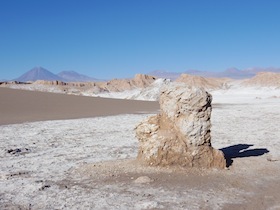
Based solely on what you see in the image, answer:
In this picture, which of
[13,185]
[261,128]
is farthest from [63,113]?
[13,185]

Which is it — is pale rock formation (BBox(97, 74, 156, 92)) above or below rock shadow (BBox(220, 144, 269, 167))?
above

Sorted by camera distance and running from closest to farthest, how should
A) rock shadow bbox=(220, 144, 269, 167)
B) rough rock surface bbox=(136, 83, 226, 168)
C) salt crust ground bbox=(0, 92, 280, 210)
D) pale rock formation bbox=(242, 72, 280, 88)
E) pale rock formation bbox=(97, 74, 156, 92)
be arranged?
salt crust ground bbox=(0, 92, 280, 210) < rough rock surface bbox=(136, 83, 226, 168) < rock shadow bbox=(220, 144, 269, 167) < pale rock formation bbox=(242, 72, 280, 88) < pale rock formation bbox=(97, 74, 156, 92)

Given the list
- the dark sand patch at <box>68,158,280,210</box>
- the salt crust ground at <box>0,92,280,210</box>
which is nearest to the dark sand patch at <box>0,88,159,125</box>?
the salt crust ground at <box>0,92,280,210</box>

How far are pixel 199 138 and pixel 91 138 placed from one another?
5724 mm

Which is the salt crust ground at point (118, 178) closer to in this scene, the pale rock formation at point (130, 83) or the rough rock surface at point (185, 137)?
the rough rock surface at point (185, 137)

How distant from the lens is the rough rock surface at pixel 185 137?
8094 millimetres

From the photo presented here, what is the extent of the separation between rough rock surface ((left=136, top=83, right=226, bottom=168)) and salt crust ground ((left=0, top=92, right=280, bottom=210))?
0.82ft

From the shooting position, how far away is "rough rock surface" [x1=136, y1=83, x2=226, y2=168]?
26.6 feet

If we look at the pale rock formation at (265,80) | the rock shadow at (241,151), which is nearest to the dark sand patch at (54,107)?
the rock shadow at (241,151)

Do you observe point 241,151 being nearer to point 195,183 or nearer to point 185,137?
point 185,137

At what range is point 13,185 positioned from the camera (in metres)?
7.05

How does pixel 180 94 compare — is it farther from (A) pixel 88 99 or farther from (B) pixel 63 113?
(A) pixel 88 99

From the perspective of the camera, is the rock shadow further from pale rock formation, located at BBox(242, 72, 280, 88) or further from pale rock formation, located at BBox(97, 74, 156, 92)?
pale rock formation, located at BBox(97, 74, 156, 92)

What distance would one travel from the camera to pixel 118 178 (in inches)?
298
